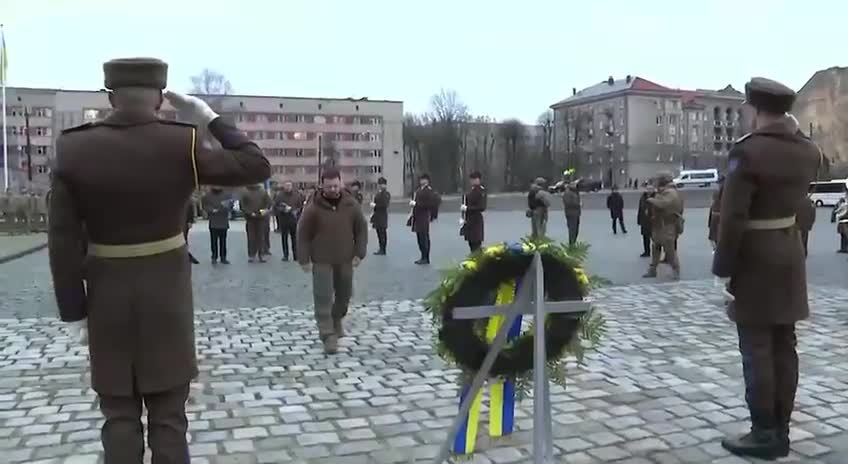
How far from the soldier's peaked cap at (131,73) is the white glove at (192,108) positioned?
0.13m

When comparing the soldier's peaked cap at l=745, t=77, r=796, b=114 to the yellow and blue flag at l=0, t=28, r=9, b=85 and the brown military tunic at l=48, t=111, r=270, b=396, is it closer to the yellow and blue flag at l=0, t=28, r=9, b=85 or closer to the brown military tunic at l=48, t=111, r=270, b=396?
the brown military tunic at l=48, t=111, r=270, b=396

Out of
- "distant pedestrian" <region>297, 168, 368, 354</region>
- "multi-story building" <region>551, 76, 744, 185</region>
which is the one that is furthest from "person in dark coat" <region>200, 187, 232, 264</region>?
"multi-story building" <region>551, 76, 744, 185</region>

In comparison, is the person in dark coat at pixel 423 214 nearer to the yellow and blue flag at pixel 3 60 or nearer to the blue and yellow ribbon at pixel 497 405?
the blue and yellow ribbon at pixel 497 405

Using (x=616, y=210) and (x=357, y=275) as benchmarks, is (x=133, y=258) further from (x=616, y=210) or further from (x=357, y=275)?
(x=616, y=210)

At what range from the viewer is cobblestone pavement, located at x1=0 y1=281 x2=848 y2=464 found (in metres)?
4.98

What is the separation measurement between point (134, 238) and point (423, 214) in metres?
13.6

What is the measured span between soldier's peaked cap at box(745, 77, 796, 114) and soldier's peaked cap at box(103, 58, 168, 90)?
3.20 m

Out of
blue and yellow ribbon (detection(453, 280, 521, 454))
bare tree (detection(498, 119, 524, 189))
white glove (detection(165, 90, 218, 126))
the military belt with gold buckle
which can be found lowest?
blue and yellow ribbon (detection(453, 280, 521, 454))

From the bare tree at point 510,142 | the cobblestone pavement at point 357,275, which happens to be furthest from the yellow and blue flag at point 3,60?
the bare tree at point 510,142

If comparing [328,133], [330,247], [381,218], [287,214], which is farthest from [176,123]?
[328,133]

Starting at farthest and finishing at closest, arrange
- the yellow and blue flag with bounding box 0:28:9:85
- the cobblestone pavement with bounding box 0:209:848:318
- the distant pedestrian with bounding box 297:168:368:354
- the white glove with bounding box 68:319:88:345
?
the yellow and blue flag with bounding box 0:28:9:85 < the cobblestone pavement with bounding box 0:209:848:318 < the distant pedestrian with bounding box 297:168:368:354 < the white glove with bounding box 68:319:88:345

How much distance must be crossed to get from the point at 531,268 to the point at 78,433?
3.14 meters

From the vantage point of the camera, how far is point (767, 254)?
4.70 m

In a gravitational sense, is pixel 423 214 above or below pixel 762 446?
above
